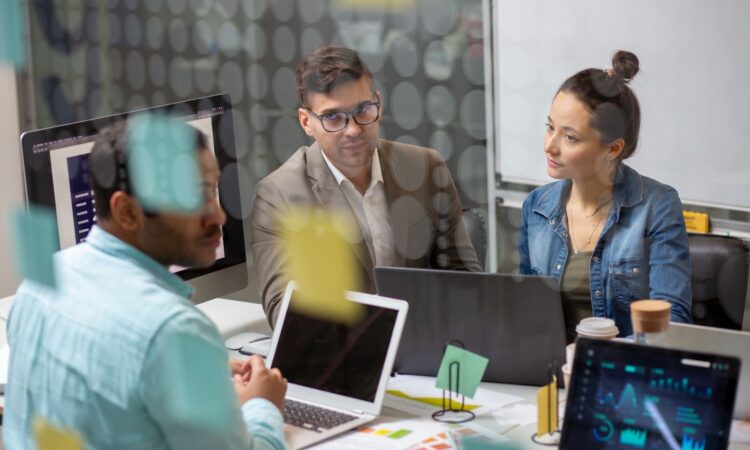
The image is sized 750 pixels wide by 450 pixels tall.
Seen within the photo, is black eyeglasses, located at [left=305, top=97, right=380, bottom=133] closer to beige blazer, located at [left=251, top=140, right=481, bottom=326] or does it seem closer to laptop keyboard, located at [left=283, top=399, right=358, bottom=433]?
beige blazer, located at [left=251, top=140, right=481, bottom=326]

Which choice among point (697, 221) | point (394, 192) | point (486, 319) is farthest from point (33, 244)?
point (697, 221)

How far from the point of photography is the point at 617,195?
1.30 metres

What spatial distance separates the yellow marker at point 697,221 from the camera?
6.07 feet

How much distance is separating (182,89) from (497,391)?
0.69 metres

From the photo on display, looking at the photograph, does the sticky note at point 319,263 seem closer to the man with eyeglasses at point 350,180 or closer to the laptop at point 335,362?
the laptop at point 335,362

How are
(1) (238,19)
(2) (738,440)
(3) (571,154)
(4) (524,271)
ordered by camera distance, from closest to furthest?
(2) (738,440) → (3) (571,154) → (4) (524,271) → (1) (238,19)

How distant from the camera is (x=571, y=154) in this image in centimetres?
121

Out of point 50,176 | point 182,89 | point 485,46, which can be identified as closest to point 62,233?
point 50,176

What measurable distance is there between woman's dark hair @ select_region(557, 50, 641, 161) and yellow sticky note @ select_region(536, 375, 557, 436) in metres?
0.43

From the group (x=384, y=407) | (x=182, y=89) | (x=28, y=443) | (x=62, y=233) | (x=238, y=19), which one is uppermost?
(x=238, y=19)

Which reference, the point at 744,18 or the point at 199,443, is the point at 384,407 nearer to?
the point at 199,443

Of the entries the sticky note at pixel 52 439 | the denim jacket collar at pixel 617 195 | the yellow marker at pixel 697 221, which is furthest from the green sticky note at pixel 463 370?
the yellow marker at pixel 697 221

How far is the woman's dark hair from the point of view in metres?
1.22

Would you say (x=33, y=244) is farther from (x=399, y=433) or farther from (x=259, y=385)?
(x=399, y=433)
